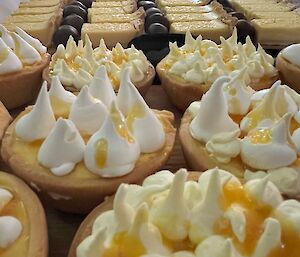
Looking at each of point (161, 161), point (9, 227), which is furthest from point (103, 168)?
point (9, 227)

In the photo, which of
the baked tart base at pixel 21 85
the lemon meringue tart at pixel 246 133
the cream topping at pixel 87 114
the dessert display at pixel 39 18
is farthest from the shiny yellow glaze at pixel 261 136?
the dessert display at pixel 39 18

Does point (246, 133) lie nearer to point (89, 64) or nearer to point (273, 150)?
point (273, 150)

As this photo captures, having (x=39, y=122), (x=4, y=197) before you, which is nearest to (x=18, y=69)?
(x=39, y=122)

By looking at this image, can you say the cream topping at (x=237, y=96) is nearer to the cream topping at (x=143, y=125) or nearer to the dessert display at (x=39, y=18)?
the cream topping at (x=143, y=125)

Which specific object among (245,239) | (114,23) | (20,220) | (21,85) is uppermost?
(245,239)

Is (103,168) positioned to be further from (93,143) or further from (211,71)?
(211,71)
